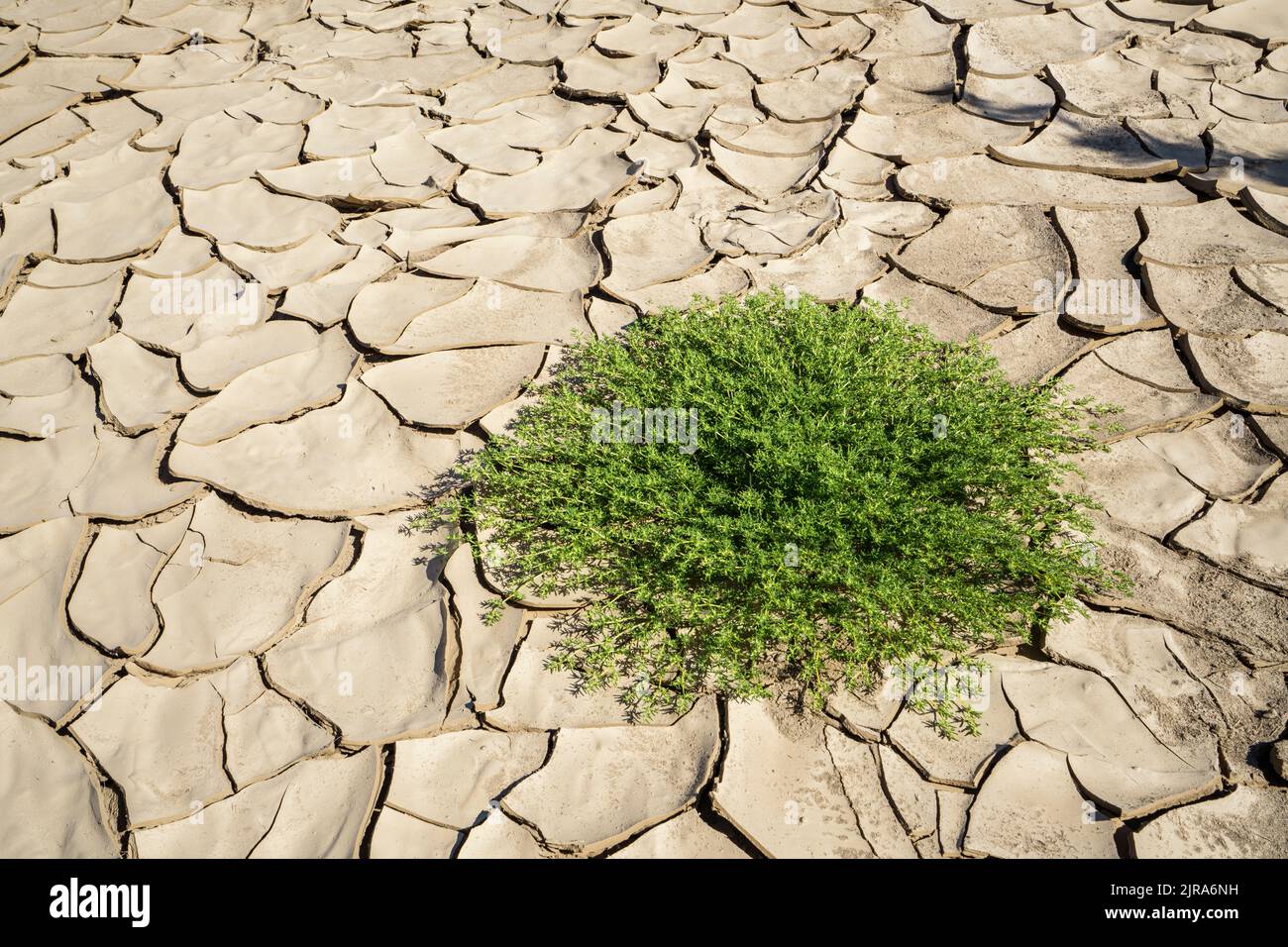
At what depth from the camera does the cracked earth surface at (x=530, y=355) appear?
1.96 m

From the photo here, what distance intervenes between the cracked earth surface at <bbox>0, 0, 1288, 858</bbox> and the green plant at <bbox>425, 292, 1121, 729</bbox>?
11 centimetres

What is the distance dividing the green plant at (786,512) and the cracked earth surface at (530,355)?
107mm

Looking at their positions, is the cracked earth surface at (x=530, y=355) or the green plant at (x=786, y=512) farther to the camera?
the green plant at (x=786, y=512)

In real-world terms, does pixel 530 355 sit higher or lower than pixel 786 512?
lower

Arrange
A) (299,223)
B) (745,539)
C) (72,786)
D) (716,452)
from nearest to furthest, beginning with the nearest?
1. (72,786)
2. (745,539)
3. (716,452)
4. (299,223)

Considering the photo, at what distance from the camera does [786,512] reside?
2.20 metres

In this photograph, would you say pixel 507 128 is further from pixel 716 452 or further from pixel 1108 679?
pixel 1108 679

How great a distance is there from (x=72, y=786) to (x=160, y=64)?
3580 millimetres

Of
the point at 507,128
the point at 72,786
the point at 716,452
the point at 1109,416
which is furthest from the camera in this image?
the point at 507,128

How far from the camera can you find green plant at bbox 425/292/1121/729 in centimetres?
212

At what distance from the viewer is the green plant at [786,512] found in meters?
2.12

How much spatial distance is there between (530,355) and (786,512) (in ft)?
3.57

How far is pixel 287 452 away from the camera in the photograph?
8.82ft
